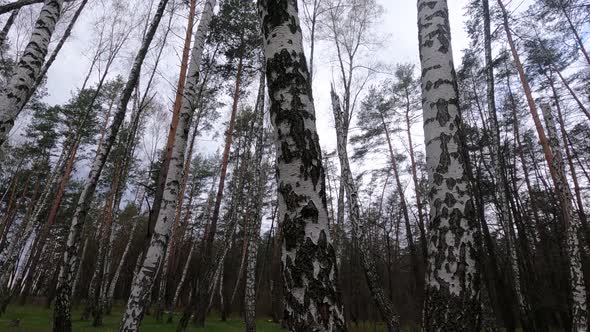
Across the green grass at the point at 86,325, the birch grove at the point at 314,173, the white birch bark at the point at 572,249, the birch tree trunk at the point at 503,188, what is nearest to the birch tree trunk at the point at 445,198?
the birch grove at the point at 314,173

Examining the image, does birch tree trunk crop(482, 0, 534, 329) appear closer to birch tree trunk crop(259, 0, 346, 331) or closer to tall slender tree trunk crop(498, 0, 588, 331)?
tall slender tree trunk crop(498, 0, 588, 331)

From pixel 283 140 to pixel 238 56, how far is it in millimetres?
11732

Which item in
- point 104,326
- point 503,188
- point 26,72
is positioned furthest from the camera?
point 104,326

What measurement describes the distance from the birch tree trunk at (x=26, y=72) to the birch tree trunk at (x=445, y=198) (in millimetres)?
4629

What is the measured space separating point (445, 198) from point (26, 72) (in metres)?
5.00

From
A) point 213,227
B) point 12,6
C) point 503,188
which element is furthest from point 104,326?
point 503,188

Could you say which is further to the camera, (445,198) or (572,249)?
(572,249)

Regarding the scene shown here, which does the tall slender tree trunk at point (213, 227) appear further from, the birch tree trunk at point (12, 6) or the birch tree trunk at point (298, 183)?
the birch tree trunk at point (298, 183)

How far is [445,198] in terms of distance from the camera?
244cm

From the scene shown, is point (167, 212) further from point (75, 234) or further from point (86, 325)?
point (86, 325)

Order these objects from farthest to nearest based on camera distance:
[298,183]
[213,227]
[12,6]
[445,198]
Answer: [213,227], [12,6], [445,198], [298,183]

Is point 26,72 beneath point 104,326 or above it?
above

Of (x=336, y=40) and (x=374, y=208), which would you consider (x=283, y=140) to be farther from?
(x=374, y=208)

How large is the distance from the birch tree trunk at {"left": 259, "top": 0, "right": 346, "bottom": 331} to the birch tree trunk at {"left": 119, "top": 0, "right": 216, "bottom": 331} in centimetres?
382
